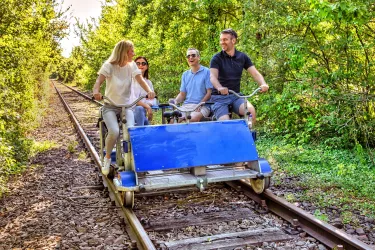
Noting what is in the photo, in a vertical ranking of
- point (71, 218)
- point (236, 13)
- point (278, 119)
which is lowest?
point (71, 218)

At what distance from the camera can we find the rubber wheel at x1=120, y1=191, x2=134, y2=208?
5512 mm

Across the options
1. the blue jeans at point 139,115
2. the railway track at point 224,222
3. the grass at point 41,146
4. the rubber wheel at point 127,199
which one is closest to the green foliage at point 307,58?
the railway track at point 224,222

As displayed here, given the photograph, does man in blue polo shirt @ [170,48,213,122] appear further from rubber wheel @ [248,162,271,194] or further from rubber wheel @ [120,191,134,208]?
rubber wheel @ [120,191,134,208]

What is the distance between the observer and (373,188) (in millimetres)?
6141

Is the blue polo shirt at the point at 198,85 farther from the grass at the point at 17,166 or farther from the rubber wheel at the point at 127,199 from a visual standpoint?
the grass at the point at 17,166

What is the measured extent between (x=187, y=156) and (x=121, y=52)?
1766 millimetres

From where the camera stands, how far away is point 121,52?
6090mm

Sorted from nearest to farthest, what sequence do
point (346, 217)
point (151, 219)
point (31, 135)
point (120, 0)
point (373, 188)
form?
point (346, 217), point (151, 219), point (373, 188), point (31, 135), point (120, 0)

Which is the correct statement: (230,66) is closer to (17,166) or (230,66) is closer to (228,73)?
(228,73)

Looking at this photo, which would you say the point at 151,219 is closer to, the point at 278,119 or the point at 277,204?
the point at 277,204

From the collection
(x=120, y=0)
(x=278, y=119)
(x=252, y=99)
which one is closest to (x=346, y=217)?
(x=278, y=119)

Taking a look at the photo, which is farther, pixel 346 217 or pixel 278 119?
pixel 278 119

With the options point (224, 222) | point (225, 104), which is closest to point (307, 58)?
point (225, 104)

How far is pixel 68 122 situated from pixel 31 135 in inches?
126
